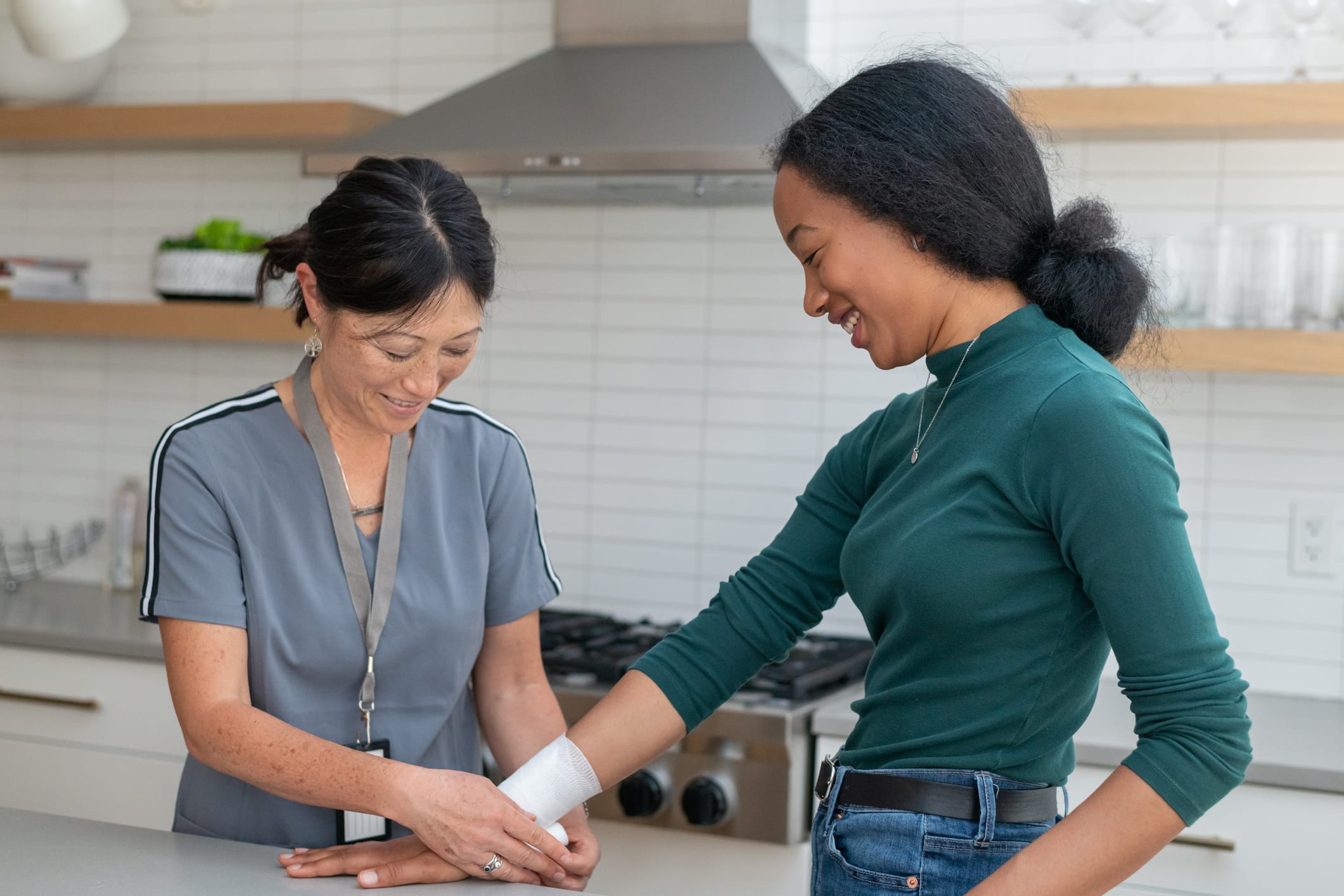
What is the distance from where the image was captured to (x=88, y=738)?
8.72 ft

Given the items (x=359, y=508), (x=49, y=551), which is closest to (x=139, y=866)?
(x=359, y=508)

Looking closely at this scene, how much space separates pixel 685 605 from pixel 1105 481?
1.97m

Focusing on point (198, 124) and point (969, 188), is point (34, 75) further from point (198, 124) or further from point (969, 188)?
point (969, 188)

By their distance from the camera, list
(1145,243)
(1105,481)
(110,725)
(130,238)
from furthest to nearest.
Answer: (130,238) < (110,725) < (1145,243) < (1105,481)

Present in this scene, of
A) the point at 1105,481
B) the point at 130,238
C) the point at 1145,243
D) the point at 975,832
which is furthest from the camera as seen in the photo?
the point at 130,238

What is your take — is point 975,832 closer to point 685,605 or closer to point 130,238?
point 685,605

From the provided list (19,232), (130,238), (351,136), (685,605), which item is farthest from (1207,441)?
(19,232)

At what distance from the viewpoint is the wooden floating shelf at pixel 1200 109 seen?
227 cm

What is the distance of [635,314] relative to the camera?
295cm

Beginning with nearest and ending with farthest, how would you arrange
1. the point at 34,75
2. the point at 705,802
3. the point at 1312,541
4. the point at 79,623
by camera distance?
the point at 705,802 < the point at 1312,541 < the point at 79,623 < the point at 34,75

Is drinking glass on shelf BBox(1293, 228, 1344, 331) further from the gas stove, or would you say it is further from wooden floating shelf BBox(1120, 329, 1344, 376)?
the gas stove

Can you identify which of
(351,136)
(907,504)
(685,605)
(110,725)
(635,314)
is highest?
(351,136)

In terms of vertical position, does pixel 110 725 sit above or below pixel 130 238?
below

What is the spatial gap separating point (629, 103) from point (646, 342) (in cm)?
67
